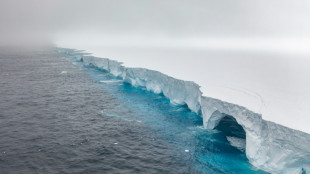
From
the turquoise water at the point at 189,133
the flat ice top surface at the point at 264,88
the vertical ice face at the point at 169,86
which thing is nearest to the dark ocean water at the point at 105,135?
the turquoise water at the point at 189,133

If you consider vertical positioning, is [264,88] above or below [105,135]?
above

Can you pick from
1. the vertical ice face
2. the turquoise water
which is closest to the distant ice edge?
the vertical ice face

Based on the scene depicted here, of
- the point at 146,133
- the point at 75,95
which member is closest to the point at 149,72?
the point at 75,95

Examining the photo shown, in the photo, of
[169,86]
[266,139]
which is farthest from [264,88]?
[169,86]

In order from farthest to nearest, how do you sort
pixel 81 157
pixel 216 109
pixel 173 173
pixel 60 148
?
pixel 216 109, pixel 60 148, pixel 81 157, pixel 173 173

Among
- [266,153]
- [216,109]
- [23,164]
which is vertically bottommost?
[23,164]

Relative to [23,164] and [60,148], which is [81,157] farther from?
[23,164]

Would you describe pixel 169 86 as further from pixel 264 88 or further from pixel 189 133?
pixel 264 88

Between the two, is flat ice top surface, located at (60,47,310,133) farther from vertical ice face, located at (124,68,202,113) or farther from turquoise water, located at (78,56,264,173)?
turquoise water, located at (78,56,264,173)
